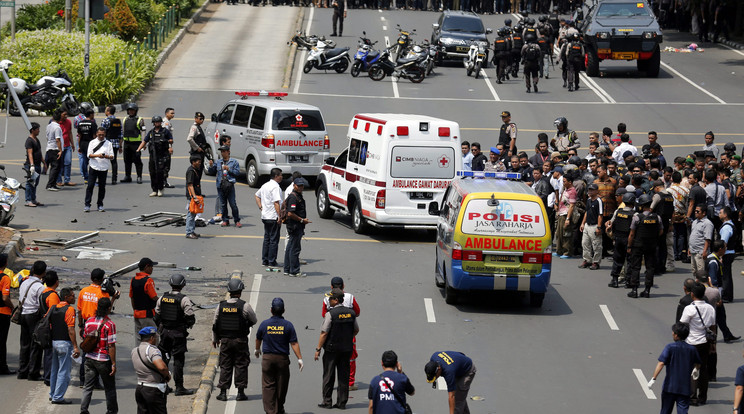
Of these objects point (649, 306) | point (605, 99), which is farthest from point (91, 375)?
point (605, 99)

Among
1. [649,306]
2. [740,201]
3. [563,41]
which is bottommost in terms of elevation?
[649,306]

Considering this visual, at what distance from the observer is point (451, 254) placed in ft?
50.9

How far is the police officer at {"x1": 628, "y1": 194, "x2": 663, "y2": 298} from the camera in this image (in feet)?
54.7

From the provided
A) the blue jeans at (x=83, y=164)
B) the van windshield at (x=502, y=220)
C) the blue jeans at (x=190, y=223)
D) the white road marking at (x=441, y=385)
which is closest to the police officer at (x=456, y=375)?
the white road marking at (x=441, y=385)

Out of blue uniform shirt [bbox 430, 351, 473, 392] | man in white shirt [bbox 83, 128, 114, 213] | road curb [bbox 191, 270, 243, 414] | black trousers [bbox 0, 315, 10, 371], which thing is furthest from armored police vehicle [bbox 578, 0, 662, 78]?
blue uniform shirt [bbox 430, 351, 473, 392]

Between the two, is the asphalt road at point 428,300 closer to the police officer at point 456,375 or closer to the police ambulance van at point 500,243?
the police ambulance van at point 500,243

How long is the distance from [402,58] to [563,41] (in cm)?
618

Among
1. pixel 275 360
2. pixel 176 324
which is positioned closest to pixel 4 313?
pixel 176 324

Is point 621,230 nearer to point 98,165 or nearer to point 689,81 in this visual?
point 98,165

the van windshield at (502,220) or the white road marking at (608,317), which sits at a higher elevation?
the van windshield at (502,220)

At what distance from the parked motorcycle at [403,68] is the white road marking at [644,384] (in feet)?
85.7

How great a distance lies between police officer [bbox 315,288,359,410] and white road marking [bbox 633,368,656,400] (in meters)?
3.62

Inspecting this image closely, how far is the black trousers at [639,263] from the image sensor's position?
16766 millimetres

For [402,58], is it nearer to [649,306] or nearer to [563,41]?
[563,41]
